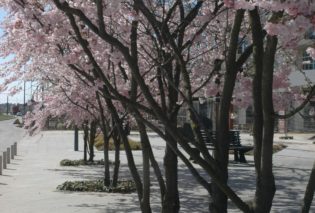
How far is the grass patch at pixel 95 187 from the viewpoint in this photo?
1271cm

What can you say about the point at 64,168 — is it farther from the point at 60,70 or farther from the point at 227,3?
the point at 227,3

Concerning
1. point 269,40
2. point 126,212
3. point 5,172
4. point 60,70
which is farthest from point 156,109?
point 5,172

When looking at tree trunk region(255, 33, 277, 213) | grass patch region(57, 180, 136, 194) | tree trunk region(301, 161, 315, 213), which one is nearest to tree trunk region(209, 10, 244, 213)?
tree trunk region(255, 33, 277, 213)

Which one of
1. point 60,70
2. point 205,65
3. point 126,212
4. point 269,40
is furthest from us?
point 60,70

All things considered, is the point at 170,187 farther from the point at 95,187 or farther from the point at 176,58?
the point at 95,187

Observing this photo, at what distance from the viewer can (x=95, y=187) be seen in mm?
13219

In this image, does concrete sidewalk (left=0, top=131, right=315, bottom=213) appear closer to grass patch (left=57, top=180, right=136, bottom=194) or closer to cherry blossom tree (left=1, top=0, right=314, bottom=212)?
grass patch (left=57, top=180, right=136, bottom=194)

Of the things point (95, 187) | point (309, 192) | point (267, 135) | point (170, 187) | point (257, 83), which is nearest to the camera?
point (267, 135)

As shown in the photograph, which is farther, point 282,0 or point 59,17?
point 59,17

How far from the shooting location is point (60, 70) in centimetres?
1359

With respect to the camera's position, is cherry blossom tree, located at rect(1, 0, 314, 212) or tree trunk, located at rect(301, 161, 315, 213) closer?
cherry blossom tree, located at rect(1, 0, 314, 212)

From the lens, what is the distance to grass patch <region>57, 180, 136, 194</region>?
12.7 m

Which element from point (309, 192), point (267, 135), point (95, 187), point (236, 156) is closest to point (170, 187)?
point (309, 192)

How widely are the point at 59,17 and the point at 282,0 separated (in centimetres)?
445
